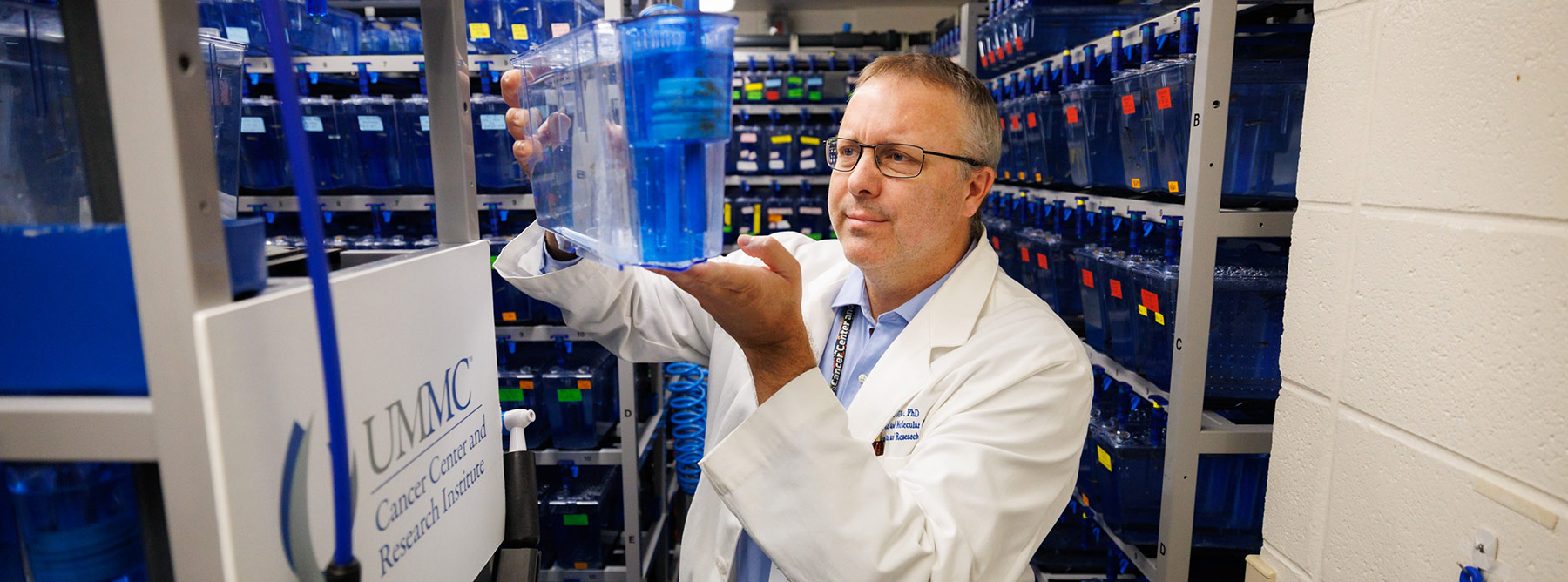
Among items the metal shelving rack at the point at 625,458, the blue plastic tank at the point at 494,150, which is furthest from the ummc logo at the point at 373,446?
the blue plastic tank at the point at 494,150

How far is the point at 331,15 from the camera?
3303 millimetres

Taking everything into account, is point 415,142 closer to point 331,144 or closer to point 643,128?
point 331,144

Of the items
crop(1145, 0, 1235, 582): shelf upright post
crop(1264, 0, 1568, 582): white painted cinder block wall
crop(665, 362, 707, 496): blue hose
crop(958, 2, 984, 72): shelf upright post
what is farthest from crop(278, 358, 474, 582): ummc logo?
crop(958, 2, 984, 72): shelf upright post

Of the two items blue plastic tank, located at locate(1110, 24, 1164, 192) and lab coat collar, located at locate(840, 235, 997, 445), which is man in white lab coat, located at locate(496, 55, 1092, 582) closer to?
lab coat collar, located at locate(840, 235, 997, 445)

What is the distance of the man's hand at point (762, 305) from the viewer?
0.93 m

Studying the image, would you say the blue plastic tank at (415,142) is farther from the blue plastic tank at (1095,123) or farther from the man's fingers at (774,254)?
the man's fingers at (774,254)

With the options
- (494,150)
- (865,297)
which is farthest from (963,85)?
(494,150)

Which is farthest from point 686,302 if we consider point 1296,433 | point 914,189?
point 1296,433

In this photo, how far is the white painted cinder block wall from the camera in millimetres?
963

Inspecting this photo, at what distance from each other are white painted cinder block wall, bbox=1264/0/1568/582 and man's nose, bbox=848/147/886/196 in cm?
76

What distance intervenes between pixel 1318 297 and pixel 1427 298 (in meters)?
0.26

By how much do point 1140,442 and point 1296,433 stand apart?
100cm

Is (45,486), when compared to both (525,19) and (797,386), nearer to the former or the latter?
(797,386)

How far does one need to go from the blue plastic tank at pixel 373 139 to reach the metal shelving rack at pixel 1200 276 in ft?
9.58
